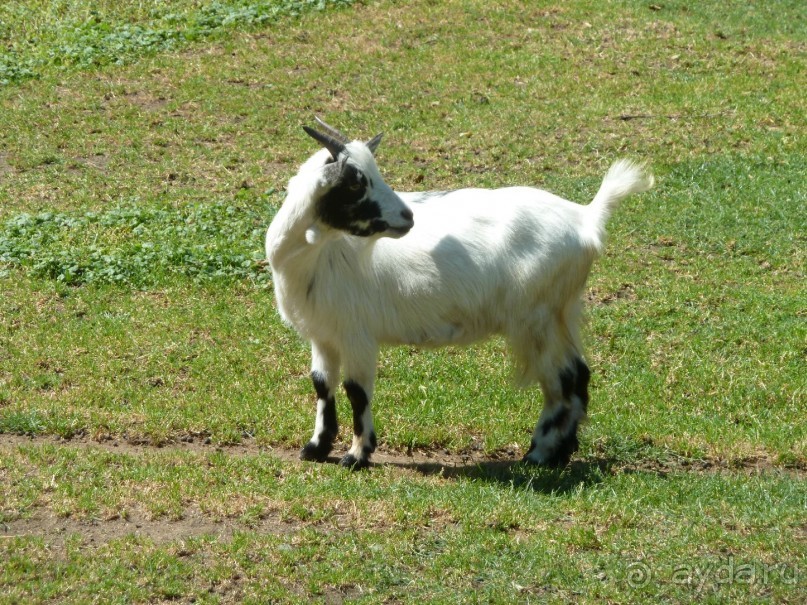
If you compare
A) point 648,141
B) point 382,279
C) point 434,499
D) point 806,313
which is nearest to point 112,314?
point 382,279

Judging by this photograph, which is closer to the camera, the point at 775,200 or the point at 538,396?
the point at 538,396

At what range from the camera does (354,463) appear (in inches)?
275

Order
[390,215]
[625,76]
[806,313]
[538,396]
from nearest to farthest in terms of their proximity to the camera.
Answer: [390,215], [538,396], [806,313], [625,76]

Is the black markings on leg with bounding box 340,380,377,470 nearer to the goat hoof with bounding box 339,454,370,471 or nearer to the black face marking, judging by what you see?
the goat hoof with bounding box 339,454,370,471

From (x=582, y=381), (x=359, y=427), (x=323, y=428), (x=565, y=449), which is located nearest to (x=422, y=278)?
(x=359, y=427)

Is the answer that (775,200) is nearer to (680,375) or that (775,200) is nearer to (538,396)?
(680,375)

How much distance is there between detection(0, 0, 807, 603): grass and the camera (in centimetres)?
564

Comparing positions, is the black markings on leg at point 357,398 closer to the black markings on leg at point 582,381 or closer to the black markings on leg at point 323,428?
the black markings on leg at point 323,428

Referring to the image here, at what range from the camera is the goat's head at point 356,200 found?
6.57 m

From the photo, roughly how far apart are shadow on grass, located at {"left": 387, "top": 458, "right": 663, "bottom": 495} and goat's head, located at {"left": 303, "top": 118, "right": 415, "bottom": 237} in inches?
60.4

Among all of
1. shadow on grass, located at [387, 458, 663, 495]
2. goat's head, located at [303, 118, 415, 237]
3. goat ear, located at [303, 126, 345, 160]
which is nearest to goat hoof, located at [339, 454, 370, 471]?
shadow on grass, located at [387, 458, 663, 495]

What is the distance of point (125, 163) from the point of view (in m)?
12.5

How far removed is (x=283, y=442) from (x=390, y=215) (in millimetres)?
1811

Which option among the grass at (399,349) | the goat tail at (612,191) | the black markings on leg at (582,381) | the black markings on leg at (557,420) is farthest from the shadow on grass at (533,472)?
the goat tail at (612,191)
